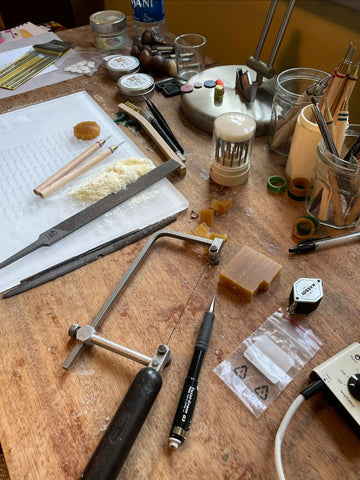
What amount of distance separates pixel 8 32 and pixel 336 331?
137 cm

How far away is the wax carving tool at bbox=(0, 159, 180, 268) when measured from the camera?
0.60 m

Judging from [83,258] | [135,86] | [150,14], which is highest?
[150,14]

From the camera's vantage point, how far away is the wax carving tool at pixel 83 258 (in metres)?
0.55

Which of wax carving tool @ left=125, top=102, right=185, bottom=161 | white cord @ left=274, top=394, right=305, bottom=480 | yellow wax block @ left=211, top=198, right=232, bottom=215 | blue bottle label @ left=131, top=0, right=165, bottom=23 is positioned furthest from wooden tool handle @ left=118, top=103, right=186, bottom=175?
white cord @ left=274, top=394, right=305, bottom=480

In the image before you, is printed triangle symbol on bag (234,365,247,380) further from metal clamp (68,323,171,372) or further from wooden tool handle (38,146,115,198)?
wooden tool handle (38,146,115,198)

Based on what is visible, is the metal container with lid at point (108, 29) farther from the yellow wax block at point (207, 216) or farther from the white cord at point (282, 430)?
the white cord at point (282, 430)

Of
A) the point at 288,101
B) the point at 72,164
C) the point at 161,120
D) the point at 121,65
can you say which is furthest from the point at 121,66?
the point at 288,101

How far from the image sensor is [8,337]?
0.49 m

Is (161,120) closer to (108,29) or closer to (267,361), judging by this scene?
(108,29)

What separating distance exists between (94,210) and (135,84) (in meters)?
0.43

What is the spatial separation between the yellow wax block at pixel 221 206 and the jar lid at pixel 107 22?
75 centimetres

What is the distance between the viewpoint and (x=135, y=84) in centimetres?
91

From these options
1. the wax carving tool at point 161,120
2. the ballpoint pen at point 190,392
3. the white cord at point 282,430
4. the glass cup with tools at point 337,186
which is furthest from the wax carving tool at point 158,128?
the white cord at point 282,430

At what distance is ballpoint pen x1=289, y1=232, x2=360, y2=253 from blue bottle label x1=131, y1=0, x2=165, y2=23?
33.0 inches
